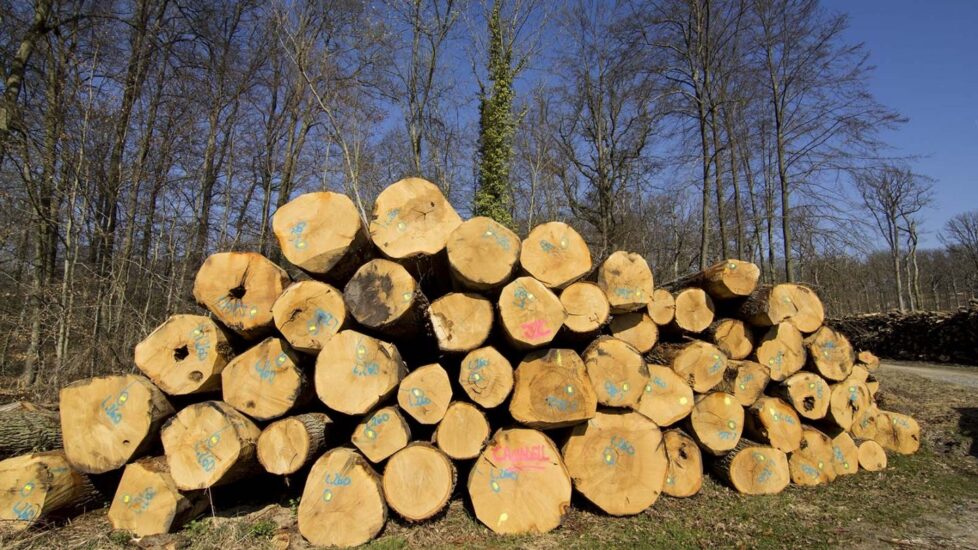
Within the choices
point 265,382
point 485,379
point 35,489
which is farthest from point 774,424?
point 35,489

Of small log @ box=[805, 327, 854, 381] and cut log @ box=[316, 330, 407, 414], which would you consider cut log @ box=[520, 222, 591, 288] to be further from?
small log @ box=[805, 327, 854, 381]

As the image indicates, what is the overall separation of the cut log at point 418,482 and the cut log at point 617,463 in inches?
43.0

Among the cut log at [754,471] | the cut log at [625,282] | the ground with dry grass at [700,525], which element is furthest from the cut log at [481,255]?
the cut log at [754,471]

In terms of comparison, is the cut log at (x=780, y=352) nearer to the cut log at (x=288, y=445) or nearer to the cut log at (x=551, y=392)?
the cut log at (x=551, y=392)

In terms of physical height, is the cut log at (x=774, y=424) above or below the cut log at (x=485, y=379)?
below

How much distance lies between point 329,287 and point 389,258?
0.52m

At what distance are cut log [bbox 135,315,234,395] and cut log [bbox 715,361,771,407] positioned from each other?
4575 mm

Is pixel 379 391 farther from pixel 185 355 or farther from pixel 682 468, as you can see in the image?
pixel 682 468

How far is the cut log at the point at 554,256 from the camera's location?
13.5 feet

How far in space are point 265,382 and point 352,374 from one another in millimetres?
771

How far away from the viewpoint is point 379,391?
12.2 ft

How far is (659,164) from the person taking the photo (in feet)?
53.5

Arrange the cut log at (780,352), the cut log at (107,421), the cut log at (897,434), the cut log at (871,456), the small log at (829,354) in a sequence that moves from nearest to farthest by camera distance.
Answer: the cut log at (107,421)
the cut log at (780,352)
the small log at (829,354)
the cut log at (871,456)
the cut log at (897,434)

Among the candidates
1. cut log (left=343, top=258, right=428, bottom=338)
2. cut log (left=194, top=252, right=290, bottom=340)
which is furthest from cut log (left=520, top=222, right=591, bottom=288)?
cut log (left=194, top=252, right=290, bottom=340)
